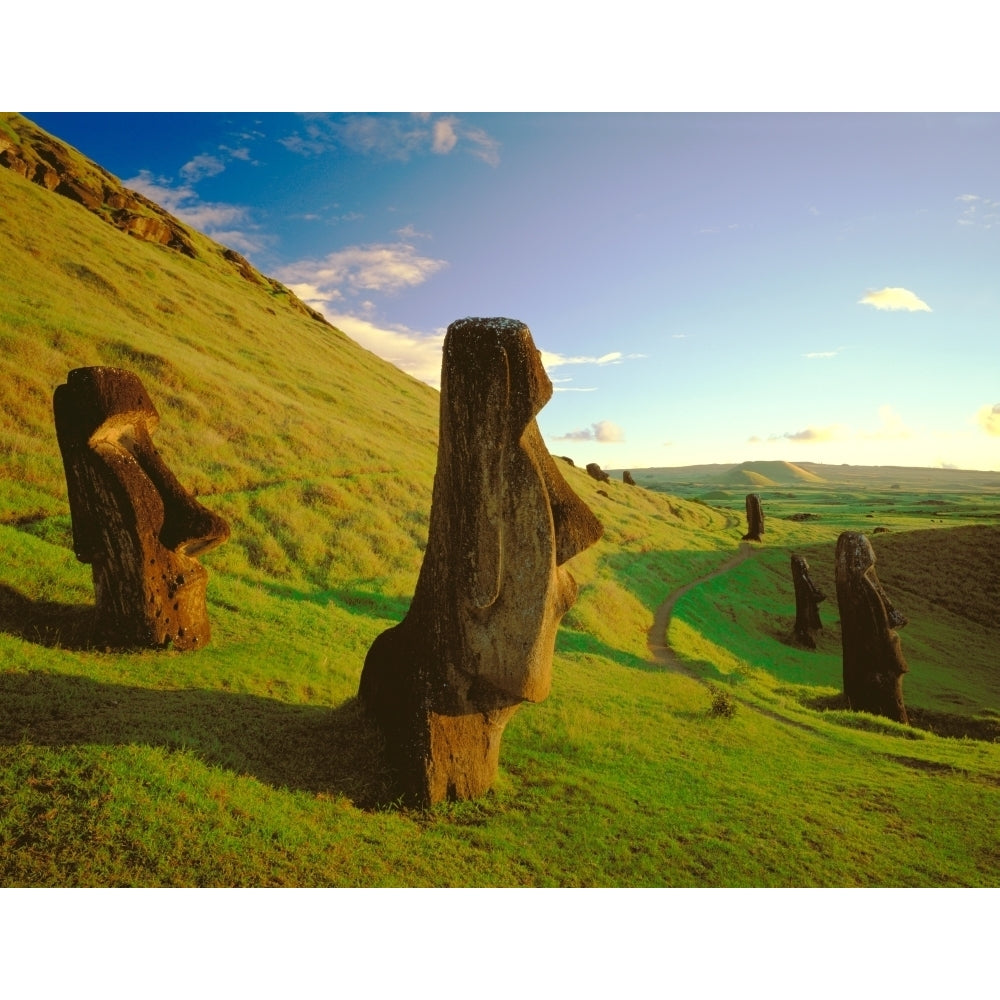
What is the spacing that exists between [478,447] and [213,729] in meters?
4.73

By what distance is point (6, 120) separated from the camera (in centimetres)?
6631

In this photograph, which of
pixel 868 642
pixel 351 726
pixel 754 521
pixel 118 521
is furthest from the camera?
pixel 754 521

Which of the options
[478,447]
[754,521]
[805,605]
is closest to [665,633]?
[805,605]

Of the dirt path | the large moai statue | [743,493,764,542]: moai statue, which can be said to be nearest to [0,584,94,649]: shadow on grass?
the large moai statue

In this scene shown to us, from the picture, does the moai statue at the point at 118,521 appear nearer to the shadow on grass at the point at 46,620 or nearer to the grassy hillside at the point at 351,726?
the shadow on grass at the point at 46,620

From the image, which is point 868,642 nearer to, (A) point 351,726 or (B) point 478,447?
(A) point 351,726

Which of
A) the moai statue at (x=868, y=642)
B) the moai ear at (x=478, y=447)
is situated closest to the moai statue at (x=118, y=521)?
the moai ear at (x=478, y=447)

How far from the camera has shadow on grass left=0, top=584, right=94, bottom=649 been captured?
8891 millimetres

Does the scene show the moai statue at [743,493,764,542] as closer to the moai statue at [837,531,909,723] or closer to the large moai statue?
the moai statue at [837,531,909,723]

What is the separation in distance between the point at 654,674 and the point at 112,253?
53244 mm

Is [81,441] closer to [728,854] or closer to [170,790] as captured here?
[170,790]

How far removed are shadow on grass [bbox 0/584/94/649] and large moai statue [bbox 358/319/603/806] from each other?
5.43 metres

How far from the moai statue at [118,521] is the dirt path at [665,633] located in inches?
559

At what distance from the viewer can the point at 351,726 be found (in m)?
7.93
